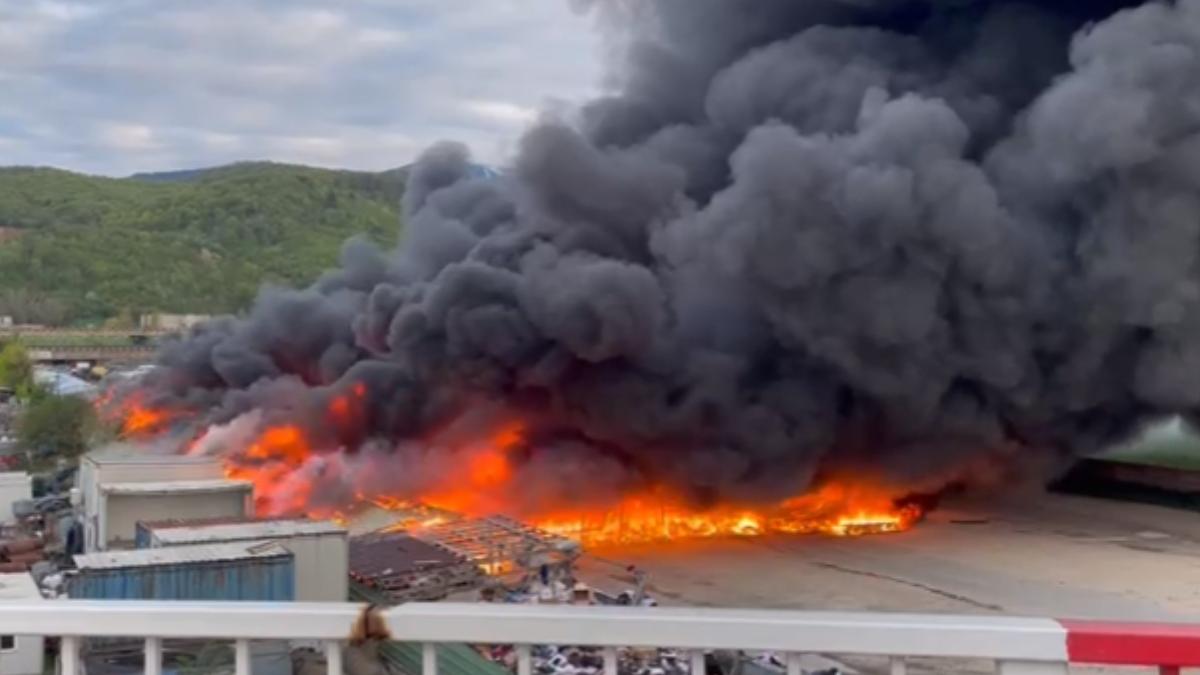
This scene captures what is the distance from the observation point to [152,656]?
2.29 meters

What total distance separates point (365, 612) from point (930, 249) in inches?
892

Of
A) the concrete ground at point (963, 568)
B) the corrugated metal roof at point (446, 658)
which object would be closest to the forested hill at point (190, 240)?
the concrete ground at point (963, 568)

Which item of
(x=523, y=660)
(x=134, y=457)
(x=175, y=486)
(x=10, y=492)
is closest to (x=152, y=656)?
(x=523, y=660)

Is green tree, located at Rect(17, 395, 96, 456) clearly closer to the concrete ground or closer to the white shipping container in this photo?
the white shipping container

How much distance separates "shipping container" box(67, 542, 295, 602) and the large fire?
7.35 meters

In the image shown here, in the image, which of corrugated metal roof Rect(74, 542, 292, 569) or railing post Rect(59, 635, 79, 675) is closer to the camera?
railing post Rect(59, 635, 79, 675)

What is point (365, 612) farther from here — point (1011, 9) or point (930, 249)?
point (1011, 9)

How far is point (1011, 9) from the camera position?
26453 mm

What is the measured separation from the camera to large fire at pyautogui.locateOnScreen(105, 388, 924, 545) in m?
23.3

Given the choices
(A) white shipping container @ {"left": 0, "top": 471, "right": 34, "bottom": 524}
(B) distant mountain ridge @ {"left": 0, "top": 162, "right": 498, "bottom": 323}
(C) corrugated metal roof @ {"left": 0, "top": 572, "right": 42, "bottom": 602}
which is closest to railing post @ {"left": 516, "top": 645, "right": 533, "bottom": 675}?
(C) corrugated metal roof @ {"left": 0, "top": 572, "right": 42, "bottom": 602}

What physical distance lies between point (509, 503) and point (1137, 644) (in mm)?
22259

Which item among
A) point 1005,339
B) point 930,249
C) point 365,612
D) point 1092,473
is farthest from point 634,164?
point 365,612

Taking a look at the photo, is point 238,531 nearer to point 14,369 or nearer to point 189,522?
point 189,522

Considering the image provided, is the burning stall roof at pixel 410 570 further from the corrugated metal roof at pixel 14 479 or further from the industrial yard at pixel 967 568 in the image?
the corrugated metal roof at pixel 14 479
